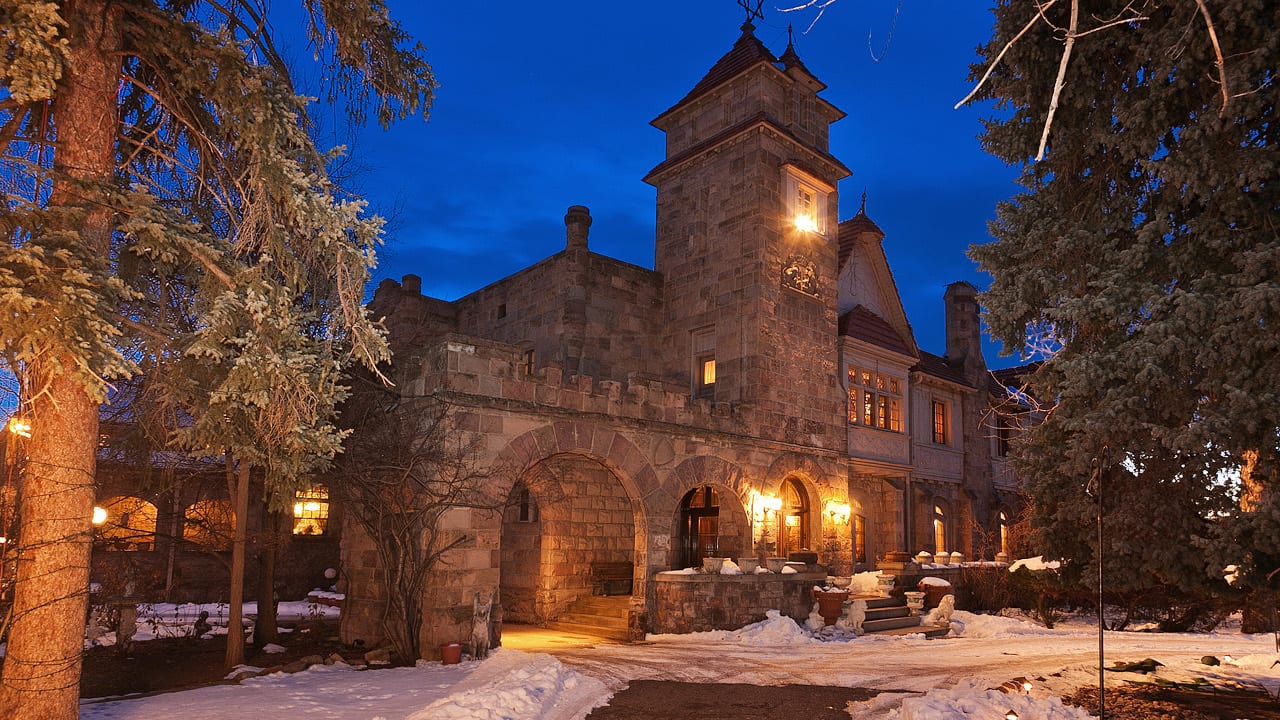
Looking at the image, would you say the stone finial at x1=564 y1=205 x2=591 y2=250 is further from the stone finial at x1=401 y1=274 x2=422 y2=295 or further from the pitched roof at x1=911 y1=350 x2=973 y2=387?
the pitched roof at x1=911 y1=350 x2=973 y2=387

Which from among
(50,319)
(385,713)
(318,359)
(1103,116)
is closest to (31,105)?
(50,319)

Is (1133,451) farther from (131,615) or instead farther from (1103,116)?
(131,615)

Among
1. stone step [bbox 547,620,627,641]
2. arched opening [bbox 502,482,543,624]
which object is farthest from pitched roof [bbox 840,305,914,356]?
stone step [bbox 547,620,627,641]

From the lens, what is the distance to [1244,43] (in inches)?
300

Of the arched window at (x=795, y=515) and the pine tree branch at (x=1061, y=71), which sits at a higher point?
the pine tree branch at (x=1061, y=71)

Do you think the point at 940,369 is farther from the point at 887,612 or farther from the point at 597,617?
the point at 597,617

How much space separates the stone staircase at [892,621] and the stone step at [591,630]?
5160mm

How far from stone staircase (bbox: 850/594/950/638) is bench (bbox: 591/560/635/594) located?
516cm

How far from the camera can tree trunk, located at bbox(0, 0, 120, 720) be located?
636 cm

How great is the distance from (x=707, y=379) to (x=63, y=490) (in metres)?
15.6

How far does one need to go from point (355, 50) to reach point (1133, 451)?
30.1ft

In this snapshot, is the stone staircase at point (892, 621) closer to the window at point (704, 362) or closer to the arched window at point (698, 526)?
the arched window at point (698, 526)

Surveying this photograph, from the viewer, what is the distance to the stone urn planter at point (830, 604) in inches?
666

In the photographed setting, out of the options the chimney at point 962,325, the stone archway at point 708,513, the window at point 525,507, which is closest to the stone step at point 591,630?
the stone archway at point 708,513
